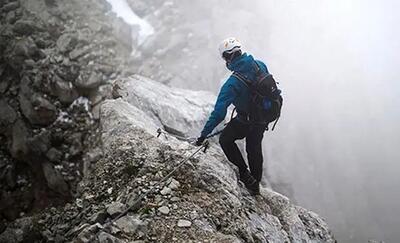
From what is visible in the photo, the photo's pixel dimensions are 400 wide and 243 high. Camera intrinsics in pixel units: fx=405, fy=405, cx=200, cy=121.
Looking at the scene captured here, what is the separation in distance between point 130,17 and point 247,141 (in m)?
14.5

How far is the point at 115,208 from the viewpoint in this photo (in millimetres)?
5555

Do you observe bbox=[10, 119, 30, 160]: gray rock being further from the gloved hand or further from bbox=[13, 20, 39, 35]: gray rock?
the gloved hand

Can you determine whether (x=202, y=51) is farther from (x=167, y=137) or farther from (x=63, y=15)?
(x=167, y=137)

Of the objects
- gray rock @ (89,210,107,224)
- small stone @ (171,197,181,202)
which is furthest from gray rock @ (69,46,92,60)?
small stone @ (171,197,181,202)

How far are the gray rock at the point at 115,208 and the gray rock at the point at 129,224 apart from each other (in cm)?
20

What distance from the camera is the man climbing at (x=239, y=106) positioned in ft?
20.4

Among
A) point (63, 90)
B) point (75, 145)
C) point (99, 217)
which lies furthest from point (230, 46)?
point (63, 90)

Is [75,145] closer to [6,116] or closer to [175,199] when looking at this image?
[6,116]

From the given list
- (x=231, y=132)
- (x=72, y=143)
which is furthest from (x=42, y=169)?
(x=231, y=132)

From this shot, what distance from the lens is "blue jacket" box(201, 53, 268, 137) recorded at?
244 inches

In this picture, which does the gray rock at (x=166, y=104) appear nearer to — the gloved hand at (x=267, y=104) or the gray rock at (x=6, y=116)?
the gloved hand at (x=267, y=104)

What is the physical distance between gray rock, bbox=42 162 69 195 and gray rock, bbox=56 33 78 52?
462 centimetres

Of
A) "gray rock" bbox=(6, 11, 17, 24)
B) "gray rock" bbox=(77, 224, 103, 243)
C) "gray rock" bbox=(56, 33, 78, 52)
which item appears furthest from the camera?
"gray rock" bbox=(6, 11, 17, 24)

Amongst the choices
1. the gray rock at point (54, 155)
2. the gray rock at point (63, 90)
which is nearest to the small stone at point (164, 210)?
the gray rock at point (54, 155)
